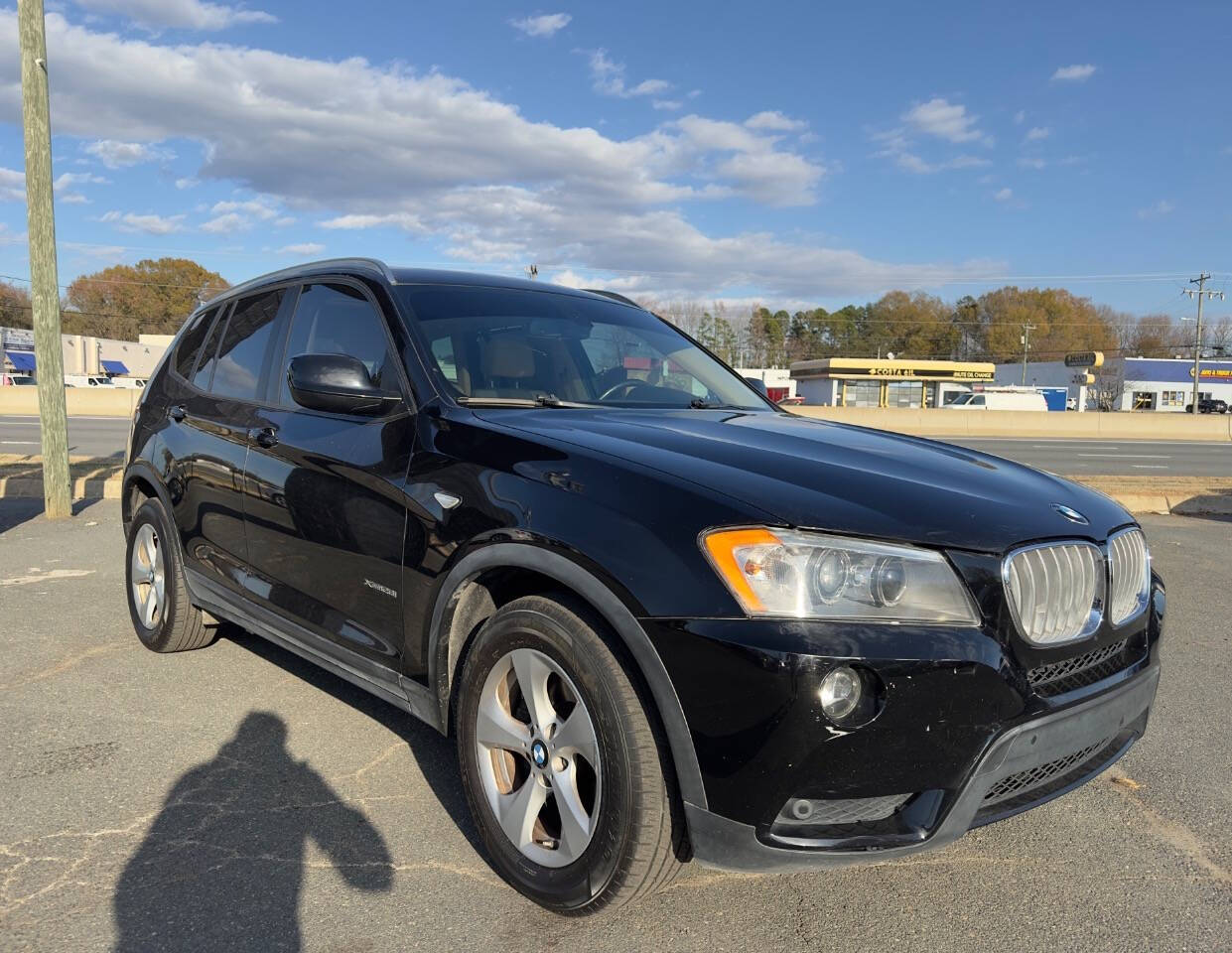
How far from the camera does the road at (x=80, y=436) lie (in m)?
16.6

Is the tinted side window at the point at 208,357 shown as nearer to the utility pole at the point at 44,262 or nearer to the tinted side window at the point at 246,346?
the tinted side window at the point at 246,346

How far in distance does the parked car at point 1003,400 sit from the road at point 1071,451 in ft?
94.8

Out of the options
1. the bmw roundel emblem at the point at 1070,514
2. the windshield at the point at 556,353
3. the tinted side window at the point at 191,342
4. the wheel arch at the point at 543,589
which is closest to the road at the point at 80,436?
the tinted side window at the point at 191,342

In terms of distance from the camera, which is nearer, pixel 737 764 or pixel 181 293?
pixel 737 764

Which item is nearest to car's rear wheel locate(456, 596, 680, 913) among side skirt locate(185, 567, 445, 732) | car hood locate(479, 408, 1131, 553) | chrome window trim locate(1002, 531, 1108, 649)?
side skirt locate(185, 567, 445, 732)

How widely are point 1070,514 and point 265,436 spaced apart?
2878 millimetres

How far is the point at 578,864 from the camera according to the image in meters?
2.44

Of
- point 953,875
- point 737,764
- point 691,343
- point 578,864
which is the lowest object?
point 953,875

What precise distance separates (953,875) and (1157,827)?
2.77ft

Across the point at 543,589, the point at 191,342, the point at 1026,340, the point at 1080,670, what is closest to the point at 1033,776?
the point at 1080,670

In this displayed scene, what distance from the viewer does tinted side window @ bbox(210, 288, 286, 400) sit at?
13.6 ft

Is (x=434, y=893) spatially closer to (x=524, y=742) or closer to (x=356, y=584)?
(x=524, y=742)

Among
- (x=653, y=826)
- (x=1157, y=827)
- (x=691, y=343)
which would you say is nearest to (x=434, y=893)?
(x=653, y=826)

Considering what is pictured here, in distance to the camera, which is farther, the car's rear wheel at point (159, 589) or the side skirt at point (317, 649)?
the car's rear wheel at point (159, 589)
